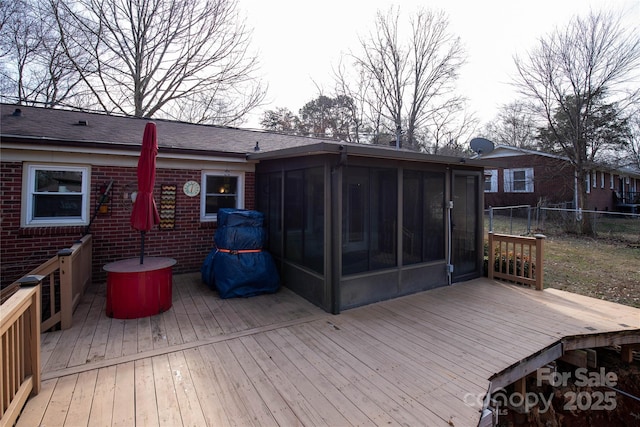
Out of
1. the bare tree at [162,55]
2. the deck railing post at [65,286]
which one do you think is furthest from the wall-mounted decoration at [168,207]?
the bare tree at [162,55]

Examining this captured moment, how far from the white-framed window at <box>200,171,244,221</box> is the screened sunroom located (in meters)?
0.71

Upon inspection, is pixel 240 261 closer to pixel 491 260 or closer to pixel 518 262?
pixel 491 260

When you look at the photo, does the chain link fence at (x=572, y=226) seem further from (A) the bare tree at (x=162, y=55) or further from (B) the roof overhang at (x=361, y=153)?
(A) the bare tree at (x=162, y=55)

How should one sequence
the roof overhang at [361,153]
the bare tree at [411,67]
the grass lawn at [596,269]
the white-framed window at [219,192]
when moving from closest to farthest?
1. the roof overhang at [361,153]
2. the grass lawn at [596,269]
3. the white-framed window at [219,192]
4. the bare tree at [411,67]

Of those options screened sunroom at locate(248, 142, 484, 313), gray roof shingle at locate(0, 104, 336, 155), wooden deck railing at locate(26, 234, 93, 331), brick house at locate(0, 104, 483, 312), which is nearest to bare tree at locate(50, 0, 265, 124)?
gray roof shingle at locate(0, 104, 336, 155)

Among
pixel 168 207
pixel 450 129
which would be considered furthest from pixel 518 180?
pixel 168 207

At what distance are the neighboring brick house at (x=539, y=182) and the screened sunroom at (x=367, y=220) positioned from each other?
435 inches

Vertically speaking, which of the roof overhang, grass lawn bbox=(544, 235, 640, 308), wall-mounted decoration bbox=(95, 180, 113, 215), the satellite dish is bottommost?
grass lawn bbox=(544, 235, 640, 308)

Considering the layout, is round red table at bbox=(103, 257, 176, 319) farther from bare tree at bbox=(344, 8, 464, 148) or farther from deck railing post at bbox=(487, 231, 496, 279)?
bare tree at bbox=(344, 8, 464, 148)

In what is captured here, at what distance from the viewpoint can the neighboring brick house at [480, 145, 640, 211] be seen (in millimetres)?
15571

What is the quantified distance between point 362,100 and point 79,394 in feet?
60.4

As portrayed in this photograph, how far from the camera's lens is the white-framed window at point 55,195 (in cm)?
498

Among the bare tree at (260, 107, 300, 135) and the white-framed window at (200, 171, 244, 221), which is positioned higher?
the bare tree at (260, 107, 300, 135)

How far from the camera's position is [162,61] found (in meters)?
13.0
